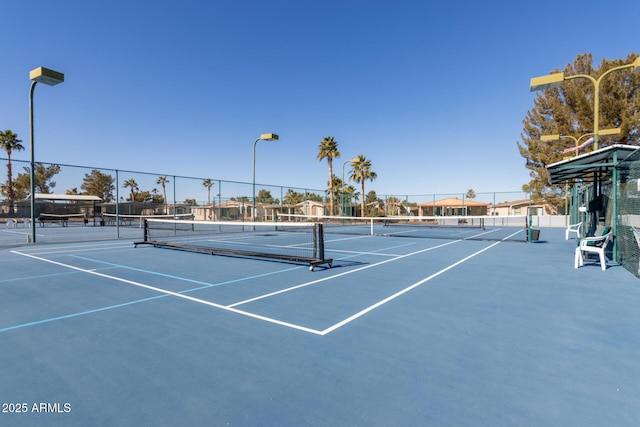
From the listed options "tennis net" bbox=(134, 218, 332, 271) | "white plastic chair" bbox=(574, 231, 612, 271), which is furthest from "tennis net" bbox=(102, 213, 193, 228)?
"white plastic chair" bbox=(574, 231, 612, 271)

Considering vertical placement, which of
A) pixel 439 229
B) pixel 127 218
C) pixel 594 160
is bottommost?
pixel 439 229

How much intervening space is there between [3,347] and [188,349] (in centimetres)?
202

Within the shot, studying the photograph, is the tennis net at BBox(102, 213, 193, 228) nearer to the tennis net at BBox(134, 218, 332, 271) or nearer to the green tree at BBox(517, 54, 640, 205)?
the tennis net at BBox(134, 218, 332, 271)

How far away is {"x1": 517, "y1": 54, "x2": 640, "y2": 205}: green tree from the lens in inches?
1088

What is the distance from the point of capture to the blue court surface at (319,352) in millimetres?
2330

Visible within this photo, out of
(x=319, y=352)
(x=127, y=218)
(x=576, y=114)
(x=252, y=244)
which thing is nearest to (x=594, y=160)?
(x=319, y=352)

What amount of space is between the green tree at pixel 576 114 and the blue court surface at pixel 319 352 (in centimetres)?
2501

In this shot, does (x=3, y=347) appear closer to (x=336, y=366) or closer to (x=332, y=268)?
(x=336, y=366)

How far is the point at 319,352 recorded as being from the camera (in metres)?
3.27

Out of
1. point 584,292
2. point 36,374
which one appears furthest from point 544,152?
point 36,374

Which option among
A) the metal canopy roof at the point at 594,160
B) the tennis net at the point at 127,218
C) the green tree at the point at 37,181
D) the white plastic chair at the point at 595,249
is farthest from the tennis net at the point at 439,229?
the green tree at the point at 37,181

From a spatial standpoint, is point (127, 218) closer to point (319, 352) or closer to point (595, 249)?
point (319, 352)

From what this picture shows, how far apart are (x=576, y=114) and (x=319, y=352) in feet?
127

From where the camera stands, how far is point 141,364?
302 cm
